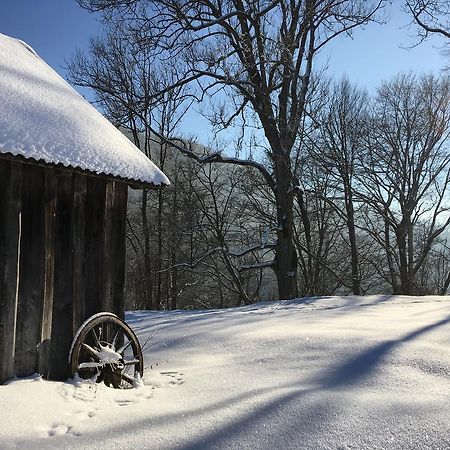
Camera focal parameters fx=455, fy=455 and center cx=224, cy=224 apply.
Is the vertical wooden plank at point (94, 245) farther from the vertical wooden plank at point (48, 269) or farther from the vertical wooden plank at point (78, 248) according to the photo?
the vertical wooden plank at point (48, 269)

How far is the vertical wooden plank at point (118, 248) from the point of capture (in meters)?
5.03

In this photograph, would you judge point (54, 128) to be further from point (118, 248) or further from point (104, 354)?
point (104, 354)

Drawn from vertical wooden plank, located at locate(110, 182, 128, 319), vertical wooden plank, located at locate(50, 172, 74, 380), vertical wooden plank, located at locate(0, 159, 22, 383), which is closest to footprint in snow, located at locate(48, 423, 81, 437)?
vertical wooden plank, located at locate(0, 159, 22, 383)

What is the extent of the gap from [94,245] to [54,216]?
0.57 metres

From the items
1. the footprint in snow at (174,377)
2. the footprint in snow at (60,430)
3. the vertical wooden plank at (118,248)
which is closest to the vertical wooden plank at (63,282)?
the vertical wooden plank at (118,248)

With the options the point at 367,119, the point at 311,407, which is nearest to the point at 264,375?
the point at 311,407

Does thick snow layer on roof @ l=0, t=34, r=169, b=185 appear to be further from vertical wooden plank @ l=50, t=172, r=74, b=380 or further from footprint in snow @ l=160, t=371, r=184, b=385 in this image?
footprint in snow @ l=160, t=371, r=184, b=385

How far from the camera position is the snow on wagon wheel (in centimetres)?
436

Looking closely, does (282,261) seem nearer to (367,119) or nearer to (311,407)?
(311,407)

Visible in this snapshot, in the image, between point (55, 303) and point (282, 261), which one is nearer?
point (55, 303)

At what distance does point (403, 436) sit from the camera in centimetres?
289

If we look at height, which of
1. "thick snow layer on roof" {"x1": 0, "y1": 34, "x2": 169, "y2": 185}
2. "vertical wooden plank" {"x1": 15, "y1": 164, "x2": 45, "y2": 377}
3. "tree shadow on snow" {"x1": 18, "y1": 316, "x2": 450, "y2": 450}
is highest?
"thick snow layer on roof" {"x1": 0, "y1": 34, "x2": 169, "y2": 185}

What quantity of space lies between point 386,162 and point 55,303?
23.2m

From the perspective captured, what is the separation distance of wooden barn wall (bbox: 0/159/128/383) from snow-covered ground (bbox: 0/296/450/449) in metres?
0.42
